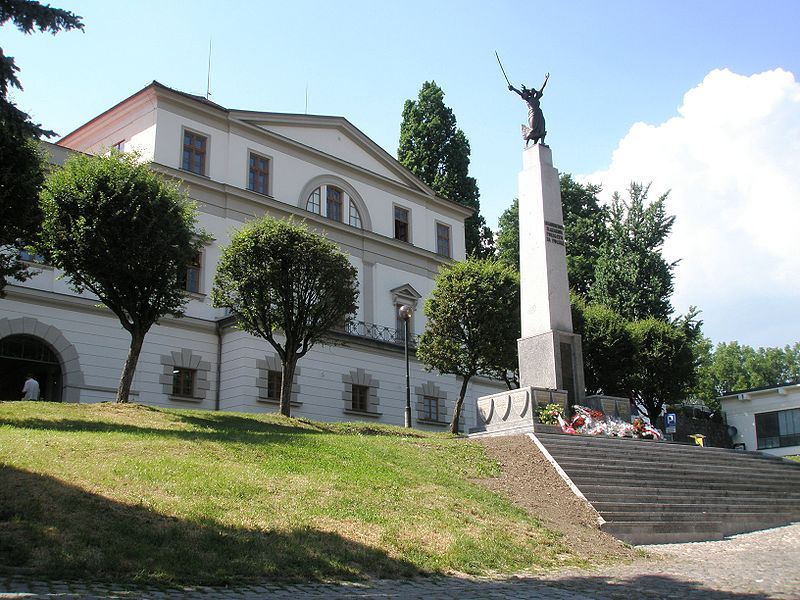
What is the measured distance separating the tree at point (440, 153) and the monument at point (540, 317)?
2668cm

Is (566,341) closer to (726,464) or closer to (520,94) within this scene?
(726,464)

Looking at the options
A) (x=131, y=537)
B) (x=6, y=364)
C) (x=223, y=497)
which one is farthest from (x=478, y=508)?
(x=6, y=364)

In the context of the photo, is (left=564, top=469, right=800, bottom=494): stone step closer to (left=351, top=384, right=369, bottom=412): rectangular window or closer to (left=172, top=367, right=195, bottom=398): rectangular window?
(left=351, top=384, right=369, bottom=412): rectangular window

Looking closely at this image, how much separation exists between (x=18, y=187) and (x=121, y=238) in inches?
113

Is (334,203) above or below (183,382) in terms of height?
above

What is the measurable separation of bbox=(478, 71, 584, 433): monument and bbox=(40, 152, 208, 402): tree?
945 cm

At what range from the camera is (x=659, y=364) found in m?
35.7

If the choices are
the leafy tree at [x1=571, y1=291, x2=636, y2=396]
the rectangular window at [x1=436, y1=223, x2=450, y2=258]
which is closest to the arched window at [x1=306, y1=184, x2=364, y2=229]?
the rectangular window at [x1=436, y1=223, x2=450, y2=258]

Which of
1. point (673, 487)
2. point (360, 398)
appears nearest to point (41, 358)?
point (360, 398)

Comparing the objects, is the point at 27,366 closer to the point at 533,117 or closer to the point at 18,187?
the point at 18,187

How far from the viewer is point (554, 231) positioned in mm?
23609

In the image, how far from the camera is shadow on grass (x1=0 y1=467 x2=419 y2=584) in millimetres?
7840

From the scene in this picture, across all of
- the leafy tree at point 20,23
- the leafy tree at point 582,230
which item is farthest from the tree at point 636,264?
the leafy tree at point 20,23

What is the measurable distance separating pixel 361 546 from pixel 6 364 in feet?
67.1
